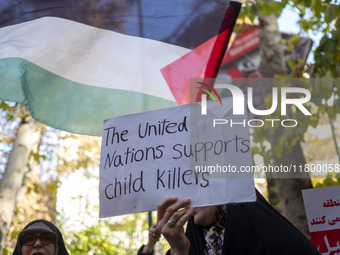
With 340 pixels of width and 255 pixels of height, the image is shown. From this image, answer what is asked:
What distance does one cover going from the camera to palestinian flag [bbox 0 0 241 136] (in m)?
4.13

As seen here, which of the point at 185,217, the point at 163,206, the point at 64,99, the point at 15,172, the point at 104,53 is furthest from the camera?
the point at 15,172

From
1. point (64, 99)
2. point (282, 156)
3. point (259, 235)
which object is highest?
point (282, 156)

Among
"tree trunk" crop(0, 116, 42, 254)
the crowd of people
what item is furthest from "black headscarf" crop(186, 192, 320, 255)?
"tree trunk" crop(0, 116, 42, 254)

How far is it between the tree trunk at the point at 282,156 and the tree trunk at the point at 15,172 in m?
3.37

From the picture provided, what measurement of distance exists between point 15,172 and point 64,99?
117 inches

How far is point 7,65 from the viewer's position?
4062 mm

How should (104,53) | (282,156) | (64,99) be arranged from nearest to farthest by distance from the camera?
(64,99) → (104,53) → (282,156)

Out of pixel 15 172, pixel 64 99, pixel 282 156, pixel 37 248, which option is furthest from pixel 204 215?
pixel 15 172

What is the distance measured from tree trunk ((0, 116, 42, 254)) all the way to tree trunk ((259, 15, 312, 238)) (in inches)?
133

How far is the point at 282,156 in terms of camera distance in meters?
5.66

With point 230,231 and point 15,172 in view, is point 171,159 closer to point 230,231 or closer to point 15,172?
point 230,231

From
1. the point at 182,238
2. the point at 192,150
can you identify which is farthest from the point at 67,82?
the point at 182,238

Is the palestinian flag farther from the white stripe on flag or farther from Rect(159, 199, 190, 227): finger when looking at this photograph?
Rect(159, 199, 190, 227): finger

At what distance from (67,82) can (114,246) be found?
8640 millimetres
